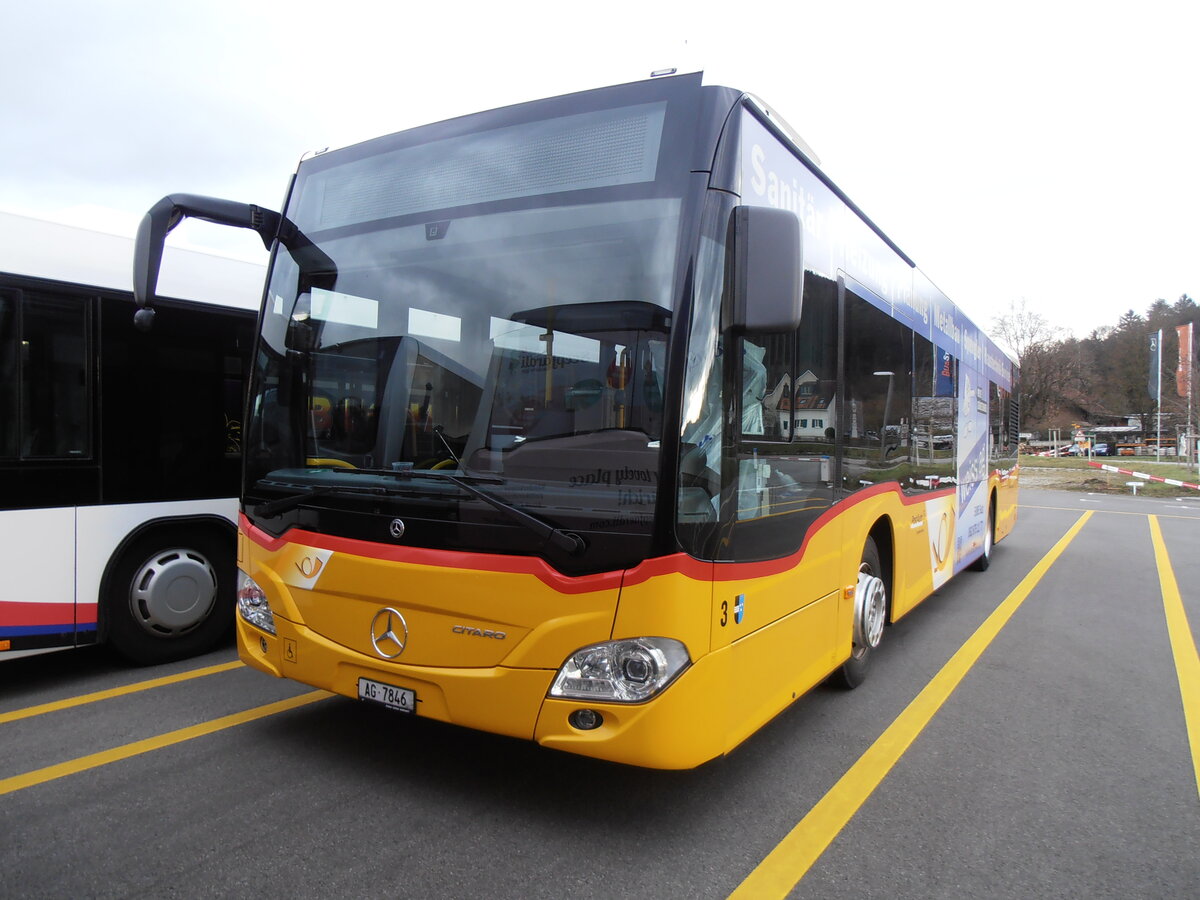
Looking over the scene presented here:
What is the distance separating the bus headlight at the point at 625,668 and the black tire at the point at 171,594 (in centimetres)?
354

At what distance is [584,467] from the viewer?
117 inches

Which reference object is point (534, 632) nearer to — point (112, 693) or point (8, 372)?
point (112, 693)

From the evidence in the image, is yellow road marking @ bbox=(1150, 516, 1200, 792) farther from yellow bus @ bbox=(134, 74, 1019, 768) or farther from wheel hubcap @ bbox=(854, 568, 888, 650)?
yellow bus @ bbox=(134, 74, 1019, 768)

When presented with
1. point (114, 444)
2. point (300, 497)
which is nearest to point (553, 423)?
point (300, 497)

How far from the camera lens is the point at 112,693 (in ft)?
15.6

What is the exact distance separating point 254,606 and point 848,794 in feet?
9.17

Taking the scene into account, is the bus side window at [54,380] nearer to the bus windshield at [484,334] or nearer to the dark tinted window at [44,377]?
the dark tinted window at [44,377]

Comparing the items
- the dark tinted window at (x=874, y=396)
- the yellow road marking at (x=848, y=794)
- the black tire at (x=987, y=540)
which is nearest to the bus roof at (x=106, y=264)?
the dark tinted window at (x=874, y=396)

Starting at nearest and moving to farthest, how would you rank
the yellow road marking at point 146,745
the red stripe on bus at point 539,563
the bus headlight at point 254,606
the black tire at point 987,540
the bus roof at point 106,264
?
the red stripe on bus at point 539,563
the yellow road marking at point 146,745
the bus headlight at point 254,606
the bus roof at point 106,264
the black tire at point 987,540

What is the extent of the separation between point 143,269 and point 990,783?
441 cm

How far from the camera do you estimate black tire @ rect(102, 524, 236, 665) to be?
16.8 ft

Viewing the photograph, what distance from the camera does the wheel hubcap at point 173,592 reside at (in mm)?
5219

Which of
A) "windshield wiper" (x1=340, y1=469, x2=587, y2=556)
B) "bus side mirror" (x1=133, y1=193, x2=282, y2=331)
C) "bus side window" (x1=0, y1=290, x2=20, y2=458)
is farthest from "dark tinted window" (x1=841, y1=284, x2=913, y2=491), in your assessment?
"bus side window" (x1=0, y1=290, x2=20, y2=458)

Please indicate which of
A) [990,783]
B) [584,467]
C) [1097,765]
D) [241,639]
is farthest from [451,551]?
[1097,765]
